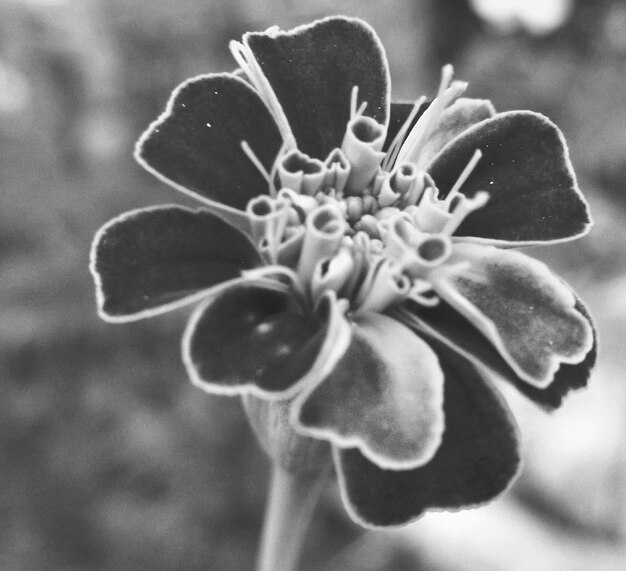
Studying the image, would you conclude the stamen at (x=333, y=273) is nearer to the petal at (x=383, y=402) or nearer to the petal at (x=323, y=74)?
the petal at (x=383, y=402)

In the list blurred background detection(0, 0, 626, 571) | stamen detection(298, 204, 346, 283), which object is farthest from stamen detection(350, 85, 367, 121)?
blurred background detection(0, 0, 626, 571)

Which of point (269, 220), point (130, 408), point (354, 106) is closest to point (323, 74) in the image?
point (354, 106)

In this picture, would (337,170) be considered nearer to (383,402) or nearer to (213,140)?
(213,140)

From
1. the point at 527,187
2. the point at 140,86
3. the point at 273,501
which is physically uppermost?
the point at 527,187

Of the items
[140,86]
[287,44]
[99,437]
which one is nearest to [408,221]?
[287,44]

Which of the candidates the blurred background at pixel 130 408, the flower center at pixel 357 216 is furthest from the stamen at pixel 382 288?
the blurred background at pixel 130 408

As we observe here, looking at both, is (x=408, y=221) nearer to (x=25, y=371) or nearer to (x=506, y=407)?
(x=506, y=407)
